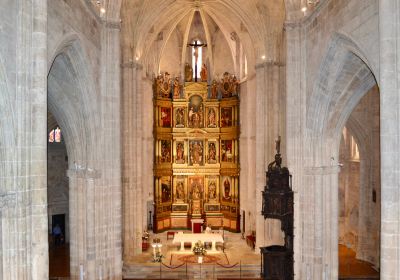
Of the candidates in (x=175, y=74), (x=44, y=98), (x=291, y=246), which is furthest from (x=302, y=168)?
(x=175, y=74)

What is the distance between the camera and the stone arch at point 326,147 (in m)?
16.0

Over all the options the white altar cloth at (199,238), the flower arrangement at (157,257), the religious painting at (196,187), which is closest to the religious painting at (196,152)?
the religious painting at (196,187)

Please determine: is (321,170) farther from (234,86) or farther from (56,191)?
(56,191)

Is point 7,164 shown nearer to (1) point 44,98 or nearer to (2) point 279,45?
(1) point 44,98

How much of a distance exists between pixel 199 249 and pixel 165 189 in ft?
27.5

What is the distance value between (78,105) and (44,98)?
6.18 meters

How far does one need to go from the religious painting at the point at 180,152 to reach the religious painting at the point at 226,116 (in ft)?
10.5

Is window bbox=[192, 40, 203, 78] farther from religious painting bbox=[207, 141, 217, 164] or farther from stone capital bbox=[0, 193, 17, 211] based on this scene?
stone capital bbox=[0, 193, 17, 211]

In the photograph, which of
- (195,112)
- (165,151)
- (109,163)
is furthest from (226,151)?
(109,163)

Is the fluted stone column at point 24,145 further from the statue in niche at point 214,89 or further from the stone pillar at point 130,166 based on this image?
the statue in niche at point 214,89

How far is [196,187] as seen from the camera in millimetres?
32094

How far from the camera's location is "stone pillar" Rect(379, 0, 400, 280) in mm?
9867

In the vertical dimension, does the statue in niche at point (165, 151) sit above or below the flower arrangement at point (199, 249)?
above

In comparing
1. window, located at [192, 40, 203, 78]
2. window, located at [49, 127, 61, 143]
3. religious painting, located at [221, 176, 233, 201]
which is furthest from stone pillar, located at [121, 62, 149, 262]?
window, located at [192, 40, 203, 78]
